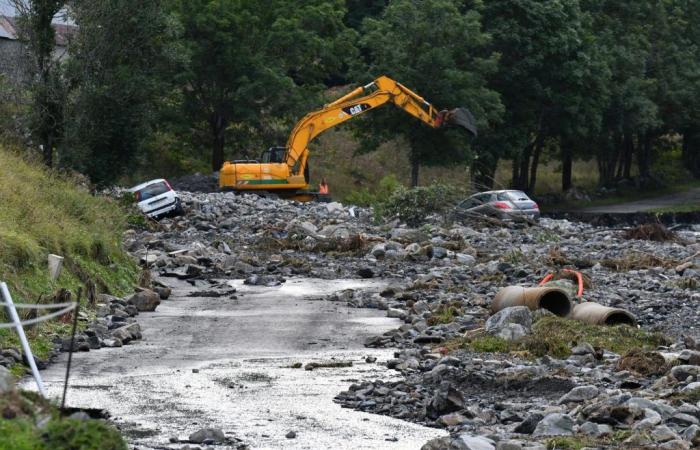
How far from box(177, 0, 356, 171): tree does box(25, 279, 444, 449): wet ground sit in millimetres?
35580

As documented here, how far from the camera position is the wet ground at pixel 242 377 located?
37.5ft

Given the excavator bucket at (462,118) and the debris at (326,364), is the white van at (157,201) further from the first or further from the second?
the debris at (326,364)

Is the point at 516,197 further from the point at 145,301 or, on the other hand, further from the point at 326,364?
the point at 326,364

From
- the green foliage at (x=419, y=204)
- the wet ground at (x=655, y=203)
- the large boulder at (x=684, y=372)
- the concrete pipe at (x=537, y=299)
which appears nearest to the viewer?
the large boulder at (x=684, y=372)

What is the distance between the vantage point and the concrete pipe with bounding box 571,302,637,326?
58.9 ft

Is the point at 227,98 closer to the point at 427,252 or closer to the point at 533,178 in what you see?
the point at 533,178

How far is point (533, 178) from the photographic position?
2601 inches

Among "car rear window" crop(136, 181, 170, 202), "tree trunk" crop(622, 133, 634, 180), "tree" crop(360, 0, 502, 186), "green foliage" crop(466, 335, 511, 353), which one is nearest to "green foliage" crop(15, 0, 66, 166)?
"car rear window" crop(136, 181, 170, 202)

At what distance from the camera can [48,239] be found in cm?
A: 2031

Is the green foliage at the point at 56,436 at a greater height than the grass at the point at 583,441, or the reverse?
the green foliage at the point at 56,436

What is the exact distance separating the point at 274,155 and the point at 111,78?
45.4 ft

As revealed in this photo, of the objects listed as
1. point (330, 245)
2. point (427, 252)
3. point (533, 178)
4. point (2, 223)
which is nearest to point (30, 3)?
point (330, 245)

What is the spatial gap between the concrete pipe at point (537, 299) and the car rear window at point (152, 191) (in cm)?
2148

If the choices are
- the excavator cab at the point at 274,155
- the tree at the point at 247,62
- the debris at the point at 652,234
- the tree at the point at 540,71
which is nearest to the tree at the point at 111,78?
the excavator cab at the point at 274,155
